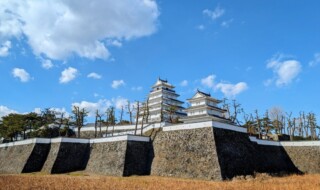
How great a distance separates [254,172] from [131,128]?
19.5 meters

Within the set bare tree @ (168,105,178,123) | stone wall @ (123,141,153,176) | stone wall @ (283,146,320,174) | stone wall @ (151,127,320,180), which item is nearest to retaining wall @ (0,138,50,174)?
stone wall @ (123,141,153,176)

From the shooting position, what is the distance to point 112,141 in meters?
29.1

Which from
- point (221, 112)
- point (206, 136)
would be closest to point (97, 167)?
point (206, 136)

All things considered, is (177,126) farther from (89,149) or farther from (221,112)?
(221,112)

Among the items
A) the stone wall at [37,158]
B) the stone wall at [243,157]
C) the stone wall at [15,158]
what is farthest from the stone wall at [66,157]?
the stone wall at [243,157]

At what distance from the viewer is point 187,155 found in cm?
2402

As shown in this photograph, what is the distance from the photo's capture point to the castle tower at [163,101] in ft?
174

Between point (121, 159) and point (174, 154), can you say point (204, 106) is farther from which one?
point (121, 159)

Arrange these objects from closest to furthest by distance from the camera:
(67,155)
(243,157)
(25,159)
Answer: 1. (243,157)
2. (67,155)
3. (25,159)

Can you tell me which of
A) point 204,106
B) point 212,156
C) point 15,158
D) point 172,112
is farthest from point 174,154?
point 172,112

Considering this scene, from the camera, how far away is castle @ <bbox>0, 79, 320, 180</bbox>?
23188mm

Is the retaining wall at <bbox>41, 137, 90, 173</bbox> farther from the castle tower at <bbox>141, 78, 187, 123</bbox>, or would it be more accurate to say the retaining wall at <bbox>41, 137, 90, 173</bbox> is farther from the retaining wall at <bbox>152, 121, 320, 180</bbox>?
the castle tower at <bbox>141, 78, 187, 123</bbox>

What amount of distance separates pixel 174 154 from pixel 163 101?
29.8 m

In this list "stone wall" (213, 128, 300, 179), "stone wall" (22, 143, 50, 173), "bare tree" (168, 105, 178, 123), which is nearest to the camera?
"stone wall" (213, 128, 300, 179)
